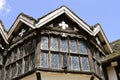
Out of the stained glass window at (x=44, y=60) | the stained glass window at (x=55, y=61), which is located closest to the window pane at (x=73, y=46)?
the stained glass window at (x=55, y=61)

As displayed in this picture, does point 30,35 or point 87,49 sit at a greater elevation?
point 30,35

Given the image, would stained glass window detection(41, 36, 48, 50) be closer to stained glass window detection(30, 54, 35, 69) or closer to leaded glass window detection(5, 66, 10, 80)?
stained glass window detection(30, 54, 35, 69)

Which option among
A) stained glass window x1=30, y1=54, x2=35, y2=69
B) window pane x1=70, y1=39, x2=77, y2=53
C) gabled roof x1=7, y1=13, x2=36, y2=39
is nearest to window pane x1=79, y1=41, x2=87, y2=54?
window pane x1=70, y1=39, x2=77, y2=53

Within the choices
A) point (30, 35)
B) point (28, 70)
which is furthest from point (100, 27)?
point (28, 70)

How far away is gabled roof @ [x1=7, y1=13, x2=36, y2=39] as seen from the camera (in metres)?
12.0

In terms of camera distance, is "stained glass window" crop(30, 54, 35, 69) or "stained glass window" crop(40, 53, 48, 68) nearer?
"stained glass window" crop(40, 53, 48, 68)

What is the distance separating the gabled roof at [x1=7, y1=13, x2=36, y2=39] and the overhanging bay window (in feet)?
2.90

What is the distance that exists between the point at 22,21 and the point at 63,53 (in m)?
2.86

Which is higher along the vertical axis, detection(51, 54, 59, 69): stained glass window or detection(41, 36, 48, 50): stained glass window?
detection(41, 36, 48, 50): stained glass window

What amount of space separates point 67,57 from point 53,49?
0.76 metres

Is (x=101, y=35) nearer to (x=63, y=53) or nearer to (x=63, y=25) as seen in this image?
(x=63, y=25)

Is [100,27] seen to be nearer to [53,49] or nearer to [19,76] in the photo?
[53,49]

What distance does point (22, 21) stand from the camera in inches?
501

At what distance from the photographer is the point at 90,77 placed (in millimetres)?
11273
